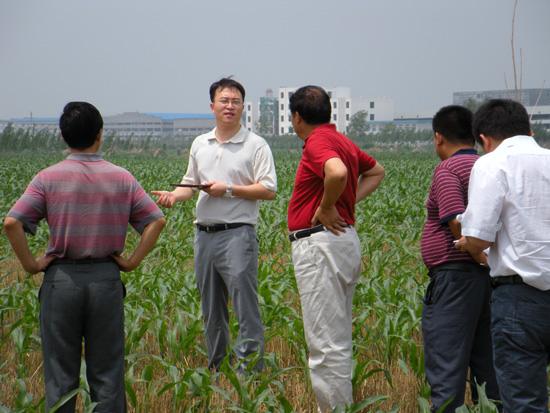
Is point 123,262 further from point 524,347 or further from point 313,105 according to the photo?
point 524,347

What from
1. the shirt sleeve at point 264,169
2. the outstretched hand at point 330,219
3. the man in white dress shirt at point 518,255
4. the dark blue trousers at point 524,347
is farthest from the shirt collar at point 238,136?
the dark blue trousers at point 524,347

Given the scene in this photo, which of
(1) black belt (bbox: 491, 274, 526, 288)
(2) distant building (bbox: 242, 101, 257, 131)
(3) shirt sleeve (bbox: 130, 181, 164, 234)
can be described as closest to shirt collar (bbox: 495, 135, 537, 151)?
(1) black belt (bbox: 491, 274, 526, 288)

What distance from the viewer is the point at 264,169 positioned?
495cm

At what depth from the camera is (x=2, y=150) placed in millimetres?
56938

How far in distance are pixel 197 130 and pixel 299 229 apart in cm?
14208

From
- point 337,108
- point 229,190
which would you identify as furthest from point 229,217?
point 337,108

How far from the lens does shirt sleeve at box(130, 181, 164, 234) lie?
12.0 feet

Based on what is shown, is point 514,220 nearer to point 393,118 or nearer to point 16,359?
point 16,359

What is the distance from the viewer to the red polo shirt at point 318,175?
393cm

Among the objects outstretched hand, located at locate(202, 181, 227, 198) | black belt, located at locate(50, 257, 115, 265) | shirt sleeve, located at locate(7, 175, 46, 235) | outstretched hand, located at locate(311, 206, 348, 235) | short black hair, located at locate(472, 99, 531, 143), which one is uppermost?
short black hair, located at locate(472, 99, 531, 143)

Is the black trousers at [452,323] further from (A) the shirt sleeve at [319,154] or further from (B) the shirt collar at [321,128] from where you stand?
(B) the shirt collar at [321,128]

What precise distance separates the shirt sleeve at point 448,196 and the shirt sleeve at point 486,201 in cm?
49

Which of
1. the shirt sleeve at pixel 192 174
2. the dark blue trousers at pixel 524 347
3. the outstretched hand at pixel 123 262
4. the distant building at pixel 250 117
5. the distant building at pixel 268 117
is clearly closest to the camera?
the dark blue trousers at pixel 524 347

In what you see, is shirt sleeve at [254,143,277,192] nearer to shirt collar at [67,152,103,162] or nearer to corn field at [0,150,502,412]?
corn field at [0,150,502,412]
